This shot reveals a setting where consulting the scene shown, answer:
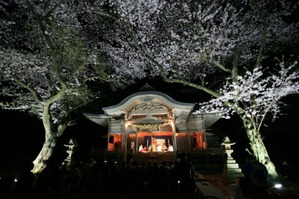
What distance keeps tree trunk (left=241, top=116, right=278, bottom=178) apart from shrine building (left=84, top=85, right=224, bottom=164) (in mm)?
3249

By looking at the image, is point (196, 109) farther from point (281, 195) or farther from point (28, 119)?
point (28, 119)

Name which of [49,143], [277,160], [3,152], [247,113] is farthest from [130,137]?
[277,160]

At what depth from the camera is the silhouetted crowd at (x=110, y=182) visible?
5.58 meters

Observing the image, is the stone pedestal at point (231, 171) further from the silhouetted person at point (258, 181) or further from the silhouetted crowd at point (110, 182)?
the silhouetted crowd at point (110, 182)

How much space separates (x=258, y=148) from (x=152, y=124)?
22.8ft

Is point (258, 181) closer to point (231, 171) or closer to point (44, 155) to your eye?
point (231, 171)

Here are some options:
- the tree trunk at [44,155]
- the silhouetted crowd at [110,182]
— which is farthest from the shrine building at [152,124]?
the silhouetted crowd at [110,182]

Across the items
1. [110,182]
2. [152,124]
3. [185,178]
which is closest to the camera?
Answer: [185,178]

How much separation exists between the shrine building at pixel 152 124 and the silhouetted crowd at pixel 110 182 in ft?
20.9

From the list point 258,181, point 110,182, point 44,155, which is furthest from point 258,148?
point 44,155

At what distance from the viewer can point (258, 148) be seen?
33.3 feet

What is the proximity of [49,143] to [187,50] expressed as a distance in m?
10.3

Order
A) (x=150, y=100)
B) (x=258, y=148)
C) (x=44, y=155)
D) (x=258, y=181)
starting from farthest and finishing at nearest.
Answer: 1. (x=150, y=100)
2. (x=44, y=155)
3. (x=258, y=148)
4. (x=258, y=181)

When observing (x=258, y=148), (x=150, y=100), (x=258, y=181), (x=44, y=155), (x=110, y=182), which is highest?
(x=150, y=100)
